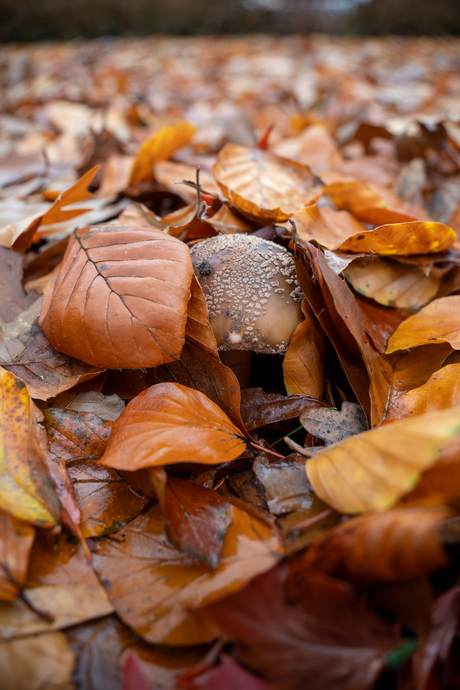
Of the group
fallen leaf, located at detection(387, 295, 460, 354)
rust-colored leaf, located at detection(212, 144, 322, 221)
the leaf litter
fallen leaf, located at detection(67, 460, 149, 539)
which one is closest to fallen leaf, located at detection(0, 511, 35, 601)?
the leaf litter

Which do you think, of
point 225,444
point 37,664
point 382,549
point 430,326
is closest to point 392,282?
point 430,326

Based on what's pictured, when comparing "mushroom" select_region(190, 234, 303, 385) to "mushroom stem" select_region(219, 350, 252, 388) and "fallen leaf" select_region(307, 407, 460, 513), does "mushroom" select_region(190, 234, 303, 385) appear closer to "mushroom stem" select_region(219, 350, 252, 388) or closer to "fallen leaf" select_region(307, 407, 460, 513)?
"mushroom stem" select_region(219, 350, 252, 388)

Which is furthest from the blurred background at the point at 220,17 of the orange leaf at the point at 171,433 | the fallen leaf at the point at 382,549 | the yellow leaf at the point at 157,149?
the fallen leaf at the point at 382,549

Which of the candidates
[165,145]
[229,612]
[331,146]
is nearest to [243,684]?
[229,612]

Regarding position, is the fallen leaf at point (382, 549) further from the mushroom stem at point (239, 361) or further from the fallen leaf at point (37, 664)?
the mushroom stem at point (239, 361)

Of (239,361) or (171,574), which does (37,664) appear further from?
(239,361)

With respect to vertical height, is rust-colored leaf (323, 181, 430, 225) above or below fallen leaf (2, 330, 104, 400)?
above

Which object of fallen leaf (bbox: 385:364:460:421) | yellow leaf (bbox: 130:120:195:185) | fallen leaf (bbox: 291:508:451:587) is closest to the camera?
fallen leaf (bbox: 291:508:451:587)
